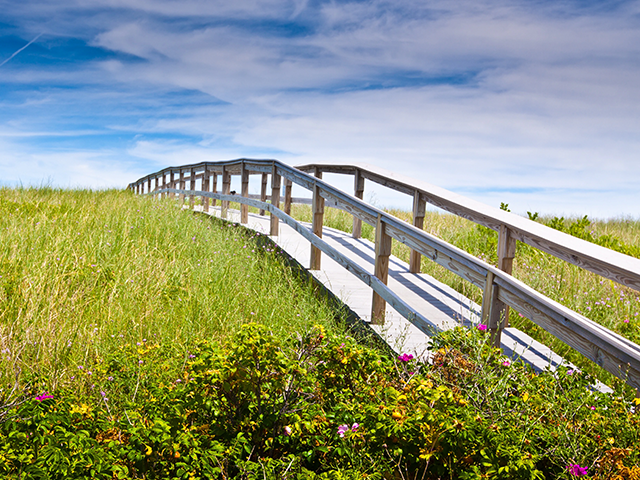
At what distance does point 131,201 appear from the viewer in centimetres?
1163

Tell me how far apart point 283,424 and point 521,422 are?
1396 millimetres

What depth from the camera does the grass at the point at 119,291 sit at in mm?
4094

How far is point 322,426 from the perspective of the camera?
2850 millimetres

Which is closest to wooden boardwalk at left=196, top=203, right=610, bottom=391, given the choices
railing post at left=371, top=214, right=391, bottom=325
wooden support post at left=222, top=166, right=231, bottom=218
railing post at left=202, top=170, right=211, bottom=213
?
railing post at left=371, top=214, right=391, bottom=325

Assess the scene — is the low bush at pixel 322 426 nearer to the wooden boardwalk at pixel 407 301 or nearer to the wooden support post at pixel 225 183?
the wooden boardwalk at pixel 407 301

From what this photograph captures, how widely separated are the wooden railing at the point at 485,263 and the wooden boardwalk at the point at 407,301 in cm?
27

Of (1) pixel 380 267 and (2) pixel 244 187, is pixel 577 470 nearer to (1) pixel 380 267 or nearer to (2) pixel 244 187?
(1) pixel 380 267

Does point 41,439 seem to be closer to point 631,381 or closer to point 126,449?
point 126,449

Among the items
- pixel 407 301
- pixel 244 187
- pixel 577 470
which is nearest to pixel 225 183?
pixel 244 187

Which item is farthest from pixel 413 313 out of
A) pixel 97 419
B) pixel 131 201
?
pixel 131 201

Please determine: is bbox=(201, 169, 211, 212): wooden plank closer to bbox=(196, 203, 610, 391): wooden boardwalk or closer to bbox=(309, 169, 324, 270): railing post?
bbox=(196, 203, 610, 391): wooden boardwalk

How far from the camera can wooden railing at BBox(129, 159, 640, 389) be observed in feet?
10.3

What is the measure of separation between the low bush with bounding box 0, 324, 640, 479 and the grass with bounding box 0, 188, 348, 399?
3.00ft

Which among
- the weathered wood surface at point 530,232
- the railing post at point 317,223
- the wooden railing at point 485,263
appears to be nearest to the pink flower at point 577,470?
the wooden railing at point 485,263
